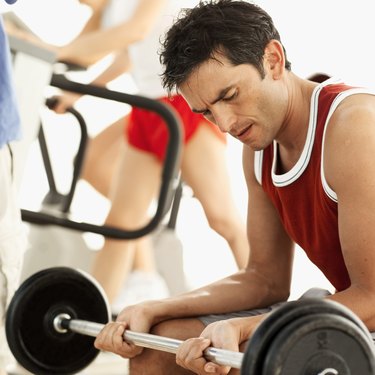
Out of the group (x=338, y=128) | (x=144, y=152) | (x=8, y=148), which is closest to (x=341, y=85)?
(x=338, y=128)

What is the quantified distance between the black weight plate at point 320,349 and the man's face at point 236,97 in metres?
0.53

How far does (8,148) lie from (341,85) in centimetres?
77

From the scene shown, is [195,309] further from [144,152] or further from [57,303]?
[144,152]

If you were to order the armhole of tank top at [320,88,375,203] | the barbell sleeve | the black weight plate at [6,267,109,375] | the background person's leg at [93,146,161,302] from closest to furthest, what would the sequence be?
the barbell sleeve < the armhole of tank top at [320,88,375,203] < the black weight plate at [6,267,109,375] < the background person's leg at [93,146,161,302]

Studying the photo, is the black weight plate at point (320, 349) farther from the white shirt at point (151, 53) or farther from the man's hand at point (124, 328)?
the white shirt at point (151, 53)

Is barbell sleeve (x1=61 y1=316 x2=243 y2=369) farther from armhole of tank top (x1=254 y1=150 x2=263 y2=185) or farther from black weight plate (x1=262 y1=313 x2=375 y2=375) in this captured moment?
armhole of tank top (x1=254 y1=150 x2=263 y2=185)

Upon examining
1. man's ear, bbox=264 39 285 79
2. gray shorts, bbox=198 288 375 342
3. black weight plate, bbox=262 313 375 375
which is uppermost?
man's ear, bbox=264 39 285 79

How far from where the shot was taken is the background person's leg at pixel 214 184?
281 centimetres

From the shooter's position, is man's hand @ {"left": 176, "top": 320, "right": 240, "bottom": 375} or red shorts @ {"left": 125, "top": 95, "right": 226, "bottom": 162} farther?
red shorts @ {"left": 125, "top": 95, "right": 226, "bottom": 162}

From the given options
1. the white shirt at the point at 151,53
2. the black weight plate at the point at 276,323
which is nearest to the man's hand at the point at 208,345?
the black weight plate at the point at 276,323

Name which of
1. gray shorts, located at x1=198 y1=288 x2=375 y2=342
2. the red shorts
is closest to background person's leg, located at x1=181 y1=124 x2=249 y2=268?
the red shorts

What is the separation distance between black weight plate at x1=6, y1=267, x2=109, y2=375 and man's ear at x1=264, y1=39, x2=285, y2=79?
0.74 metres

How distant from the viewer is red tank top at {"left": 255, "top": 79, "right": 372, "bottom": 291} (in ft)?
5.53

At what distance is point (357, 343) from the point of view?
133 cm
